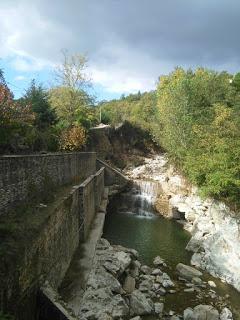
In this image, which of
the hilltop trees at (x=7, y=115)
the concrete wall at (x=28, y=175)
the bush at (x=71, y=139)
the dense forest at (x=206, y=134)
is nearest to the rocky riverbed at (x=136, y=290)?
the concrete wall at (x=28, y=175)

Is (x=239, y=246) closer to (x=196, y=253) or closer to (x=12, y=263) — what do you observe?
(x=196, y=253)

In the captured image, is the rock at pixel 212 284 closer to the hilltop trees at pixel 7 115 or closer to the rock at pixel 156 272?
the rock at pixel 156 272

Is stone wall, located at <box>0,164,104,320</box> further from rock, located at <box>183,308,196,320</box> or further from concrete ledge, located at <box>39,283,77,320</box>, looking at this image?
rock, located at <box>183,308,196,320</box>

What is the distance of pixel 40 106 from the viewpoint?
86.7 ft

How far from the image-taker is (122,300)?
11359mm

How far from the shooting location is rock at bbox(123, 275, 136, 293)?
41.9 feet

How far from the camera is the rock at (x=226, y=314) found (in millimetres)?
11383

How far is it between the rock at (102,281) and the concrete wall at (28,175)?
323cm

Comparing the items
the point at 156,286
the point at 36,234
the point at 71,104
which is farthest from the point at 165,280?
the point at 71,104

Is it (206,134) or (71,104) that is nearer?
(206,134)

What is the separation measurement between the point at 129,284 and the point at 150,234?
7997 mm

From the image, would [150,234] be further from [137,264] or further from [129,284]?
[129,284]

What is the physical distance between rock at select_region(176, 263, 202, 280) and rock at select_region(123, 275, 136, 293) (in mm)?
2300

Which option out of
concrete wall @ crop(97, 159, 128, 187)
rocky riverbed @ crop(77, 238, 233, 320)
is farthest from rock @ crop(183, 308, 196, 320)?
concrete wall @ crop(97, 159, 128, 187)
